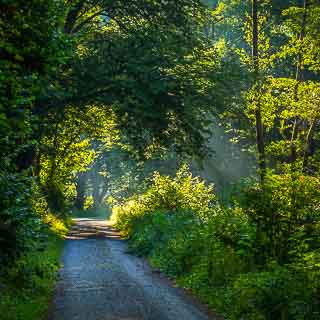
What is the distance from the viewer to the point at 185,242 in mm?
18031

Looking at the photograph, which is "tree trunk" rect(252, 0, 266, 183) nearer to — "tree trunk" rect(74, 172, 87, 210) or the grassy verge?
the grassy verge

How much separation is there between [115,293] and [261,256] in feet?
12.0

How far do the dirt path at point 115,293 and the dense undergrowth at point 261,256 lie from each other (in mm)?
662

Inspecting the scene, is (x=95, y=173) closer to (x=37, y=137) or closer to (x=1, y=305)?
(x=37, y=137)

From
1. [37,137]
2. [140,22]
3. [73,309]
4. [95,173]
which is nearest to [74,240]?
[37,137]

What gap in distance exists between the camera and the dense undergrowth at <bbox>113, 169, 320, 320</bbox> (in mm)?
10633

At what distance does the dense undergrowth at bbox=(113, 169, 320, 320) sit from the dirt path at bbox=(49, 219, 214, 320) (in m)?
0.66

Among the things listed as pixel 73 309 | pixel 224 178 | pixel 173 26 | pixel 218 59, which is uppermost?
pixel 173 26

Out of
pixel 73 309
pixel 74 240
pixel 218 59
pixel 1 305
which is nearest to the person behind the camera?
pixel 1 305

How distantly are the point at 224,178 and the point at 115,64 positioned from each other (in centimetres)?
3455

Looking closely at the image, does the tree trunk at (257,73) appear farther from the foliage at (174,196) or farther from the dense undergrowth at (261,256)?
the foliage at (174,196)

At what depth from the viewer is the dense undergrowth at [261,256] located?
419 inches

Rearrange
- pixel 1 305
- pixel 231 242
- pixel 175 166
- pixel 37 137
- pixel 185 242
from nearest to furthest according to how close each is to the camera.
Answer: pixel 1 305, pixel 231 242, pixel 185 242, pixel 37 137, pixel 175 166

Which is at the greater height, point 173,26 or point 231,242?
point 173,26
